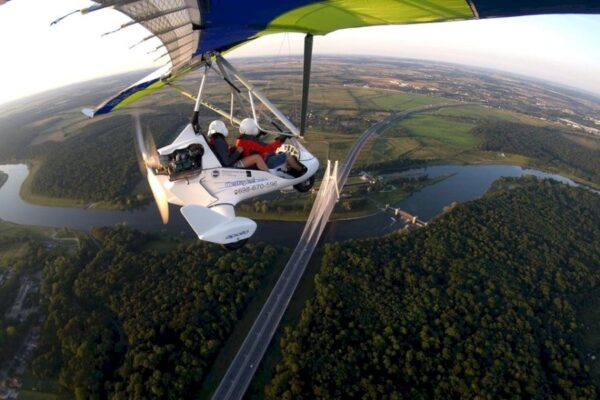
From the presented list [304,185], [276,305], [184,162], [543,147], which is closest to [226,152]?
[184,162]

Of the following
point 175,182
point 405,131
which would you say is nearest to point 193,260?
point 175,182

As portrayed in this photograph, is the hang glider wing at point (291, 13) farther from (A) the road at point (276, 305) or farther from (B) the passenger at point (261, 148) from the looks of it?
(A) the road at point (276, 305)

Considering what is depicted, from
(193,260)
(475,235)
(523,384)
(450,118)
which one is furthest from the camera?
(450,118)

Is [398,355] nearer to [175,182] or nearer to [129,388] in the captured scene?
[129,388]

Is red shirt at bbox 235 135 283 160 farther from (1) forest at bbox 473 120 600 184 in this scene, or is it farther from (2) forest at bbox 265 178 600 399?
(1) forest at bbox 473 120 600 184

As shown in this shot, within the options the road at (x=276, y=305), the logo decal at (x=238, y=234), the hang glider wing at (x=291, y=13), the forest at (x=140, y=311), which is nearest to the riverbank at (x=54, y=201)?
the forest at (x=140, y=311)

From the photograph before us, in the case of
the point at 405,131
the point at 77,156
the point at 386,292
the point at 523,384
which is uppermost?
the point at 405,131

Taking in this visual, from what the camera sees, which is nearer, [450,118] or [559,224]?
[559,224]
